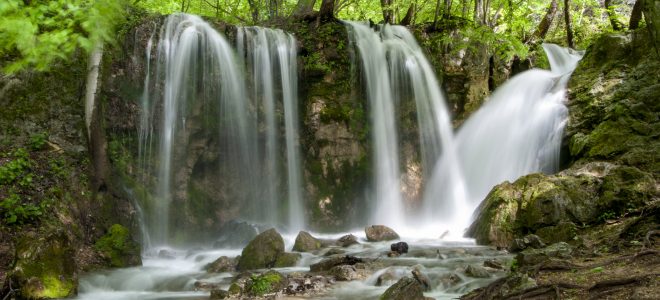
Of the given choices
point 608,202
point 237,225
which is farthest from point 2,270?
point 608,202

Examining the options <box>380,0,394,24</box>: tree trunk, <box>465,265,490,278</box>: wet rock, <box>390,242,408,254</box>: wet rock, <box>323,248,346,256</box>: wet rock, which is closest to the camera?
<box>465,265,490,278</box>: wet rock

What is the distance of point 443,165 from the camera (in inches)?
594

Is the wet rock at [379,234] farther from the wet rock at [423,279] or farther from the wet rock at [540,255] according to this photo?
the wet rock at [540,255]

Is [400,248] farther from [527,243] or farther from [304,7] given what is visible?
[304,7]

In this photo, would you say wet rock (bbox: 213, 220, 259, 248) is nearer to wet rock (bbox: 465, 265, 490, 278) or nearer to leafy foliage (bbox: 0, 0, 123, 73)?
wet rock (bbox: 465, 265, 490, 278)

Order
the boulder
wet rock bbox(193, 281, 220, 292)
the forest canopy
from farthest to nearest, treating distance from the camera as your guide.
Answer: the forest canopy → the boulder → wet rock bbox(193, 281, 220, 292)

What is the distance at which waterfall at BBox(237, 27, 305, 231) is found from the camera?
13.7 metres

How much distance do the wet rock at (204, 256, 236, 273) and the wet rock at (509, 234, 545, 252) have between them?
4.98 metres

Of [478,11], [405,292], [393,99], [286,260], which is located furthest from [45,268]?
[478,11]

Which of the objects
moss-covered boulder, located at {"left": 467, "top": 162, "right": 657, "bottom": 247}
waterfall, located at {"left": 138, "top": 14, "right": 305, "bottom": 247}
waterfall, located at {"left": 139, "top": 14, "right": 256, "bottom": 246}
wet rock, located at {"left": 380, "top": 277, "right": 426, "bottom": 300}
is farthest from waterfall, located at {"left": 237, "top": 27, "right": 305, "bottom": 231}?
wet rock, located at {"left": 380, "top": 277, "right": 426, "bottom": 300}

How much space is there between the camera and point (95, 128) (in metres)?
10.3

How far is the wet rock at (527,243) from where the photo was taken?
821 centimetres

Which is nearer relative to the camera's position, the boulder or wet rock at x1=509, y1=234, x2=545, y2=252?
wet rock at x1=509, y1=234, x2=545, y2=252

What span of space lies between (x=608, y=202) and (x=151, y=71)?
10405 mm
